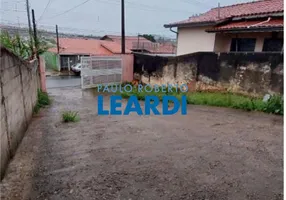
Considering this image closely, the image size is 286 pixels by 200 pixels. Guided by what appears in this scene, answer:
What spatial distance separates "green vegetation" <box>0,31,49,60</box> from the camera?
593 cm

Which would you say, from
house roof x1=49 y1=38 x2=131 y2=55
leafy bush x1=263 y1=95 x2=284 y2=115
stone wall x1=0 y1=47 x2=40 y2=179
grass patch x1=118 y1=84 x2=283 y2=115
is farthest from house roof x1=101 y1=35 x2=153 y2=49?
stone wall x1=0 y1=47 x2=40 y2=179

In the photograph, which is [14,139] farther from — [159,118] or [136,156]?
[159,118]

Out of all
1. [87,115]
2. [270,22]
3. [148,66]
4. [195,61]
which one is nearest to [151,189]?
[87,115]

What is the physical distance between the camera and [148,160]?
3109 millimetres

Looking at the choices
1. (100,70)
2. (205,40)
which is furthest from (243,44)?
(100,70)

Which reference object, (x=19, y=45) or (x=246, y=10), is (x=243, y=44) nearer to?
(x=246, y=10)

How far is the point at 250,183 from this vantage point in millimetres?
2557

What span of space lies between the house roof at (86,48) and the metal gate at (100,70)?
9.02m

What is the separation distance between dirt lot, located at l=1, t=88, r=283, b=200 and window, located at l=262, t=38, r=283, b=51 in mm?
4154

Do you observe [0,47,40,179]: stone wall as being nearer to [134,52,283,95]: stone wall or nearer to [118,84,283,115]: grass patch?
[118,84,283,115]: grass patch

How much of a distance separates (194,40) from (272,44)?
11.4ft

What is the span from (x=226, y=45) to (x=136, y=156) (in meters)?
8.28

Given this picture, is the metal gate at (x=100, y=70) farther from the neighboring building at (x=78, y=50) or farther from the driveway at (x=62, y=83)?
the neighboring building at (x=78, y=50)

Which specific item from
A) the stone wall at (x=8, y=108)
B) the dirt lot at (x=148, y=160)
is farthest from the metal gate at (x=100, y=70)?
the stone wall at (x=8, y=108)
